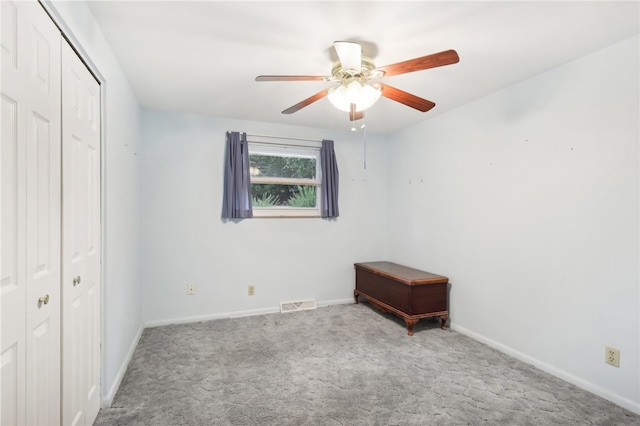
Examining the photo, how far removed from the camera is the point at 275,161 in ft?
13.1

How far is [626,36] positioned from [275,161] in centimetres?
319

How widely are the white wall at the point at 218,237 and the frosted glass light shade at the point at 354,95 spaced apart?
5.99 ft

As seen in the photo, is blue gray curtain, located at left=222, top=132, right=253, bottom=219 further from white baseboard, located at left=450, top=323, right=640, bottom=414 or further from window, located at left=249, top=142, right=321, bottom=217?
white baseboard, located at left=450, top=323, right=640, bottom=414

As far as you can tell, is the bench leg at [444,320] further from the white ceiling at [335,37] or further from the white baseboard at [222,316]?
the white ceiling at [335,37]

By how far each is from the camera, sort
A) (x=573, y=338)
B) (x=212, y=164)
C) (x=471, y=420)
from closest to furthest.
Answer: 1. (x=471, y=420)
2. (x=573, y=338)
3. (x=212, y=164)

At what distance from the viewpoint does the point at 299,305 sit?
394 centimetres

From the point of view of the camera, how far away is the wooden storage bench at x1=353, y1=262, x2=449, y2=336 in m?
3.18

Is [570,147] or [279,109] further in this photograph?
[279,109]

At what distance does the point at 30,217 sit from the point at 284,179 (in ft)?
9.61

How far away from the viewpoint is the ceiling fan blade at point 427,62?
1606mm

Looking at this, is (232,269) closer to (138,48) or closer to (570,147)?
(138,48)

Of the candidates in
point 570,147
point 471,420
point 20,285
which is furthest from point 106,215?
point 570,147

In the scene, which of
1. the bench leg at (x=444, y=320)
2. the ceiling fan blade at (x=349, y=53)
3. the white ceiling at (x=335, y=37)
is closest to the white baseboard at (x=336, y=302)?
the bench leg at (x=444, y=320)

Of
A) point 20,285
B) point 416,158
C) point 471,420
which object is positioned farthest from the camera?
point 416,158
